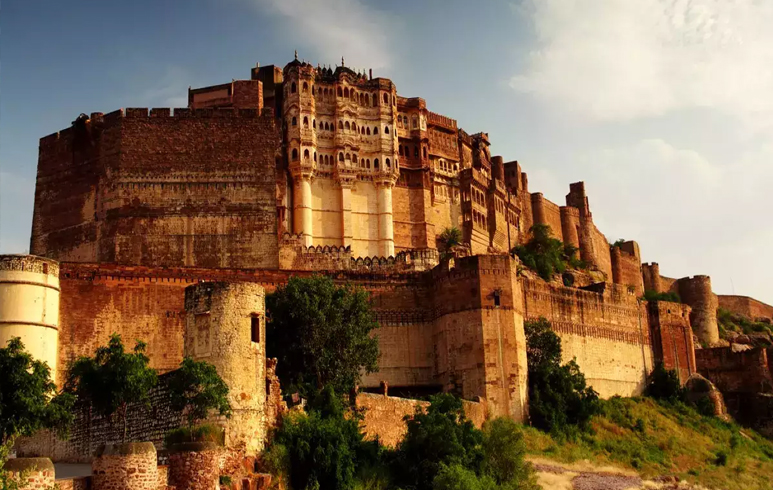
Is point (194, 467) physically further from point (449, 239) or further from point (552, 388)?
point (449, 239)

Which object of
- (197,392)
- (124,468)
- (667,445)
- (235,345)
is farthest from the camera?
(667,445)

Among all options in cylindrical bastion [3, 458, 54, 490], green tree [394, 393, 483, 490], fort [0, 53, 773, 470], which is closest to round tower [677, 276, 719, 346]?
fort [0, 53, 773, 470]

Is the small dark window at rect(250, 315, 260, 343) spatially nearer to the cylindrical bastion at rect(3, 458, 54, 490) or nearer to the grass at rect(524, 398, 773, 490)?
the cylindrical bastion at rect(3, 458, 54, 490)

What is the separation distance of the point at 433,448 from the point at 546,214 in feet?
152

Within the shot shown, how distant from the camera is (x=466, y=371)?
3528 centimetres

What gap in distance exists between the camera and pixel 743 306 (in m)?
78.6

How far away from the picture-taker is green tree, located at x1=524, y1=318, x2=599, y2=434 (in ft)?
117

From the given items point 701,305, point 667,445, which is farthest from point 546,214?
point 667,445

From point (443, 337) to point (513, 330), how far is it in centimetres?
262

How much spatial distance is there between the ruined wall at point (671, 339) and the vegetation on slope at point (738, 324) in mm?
23417

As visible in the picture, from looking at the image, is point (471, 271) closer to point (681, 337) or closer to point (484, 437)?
point (484, 437)

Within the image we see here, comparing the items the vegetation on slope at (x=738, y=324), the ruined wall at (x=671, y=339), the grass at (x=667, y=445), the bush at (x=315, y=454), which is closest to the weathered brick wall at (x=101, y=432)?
the bush at (x=315, y=454)

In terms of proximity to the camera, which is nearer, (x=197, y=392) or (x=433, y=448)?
(x=197, y=392)

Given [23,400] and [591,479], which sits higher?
[23,400]
